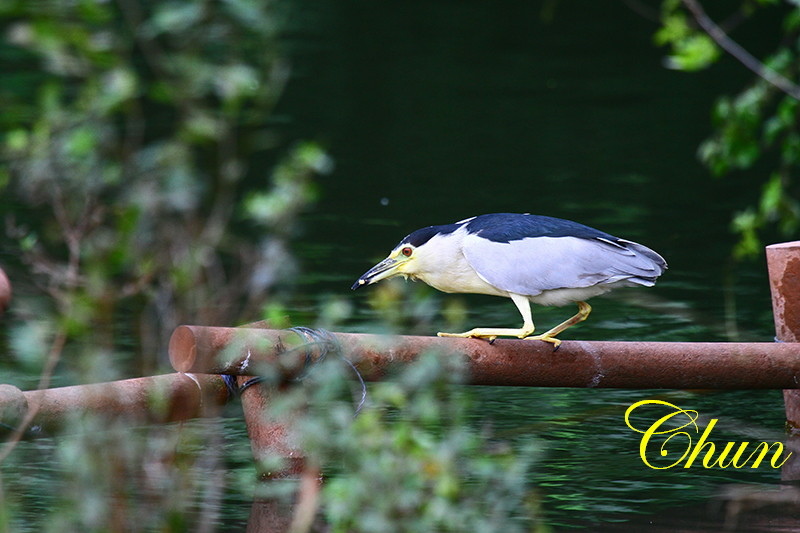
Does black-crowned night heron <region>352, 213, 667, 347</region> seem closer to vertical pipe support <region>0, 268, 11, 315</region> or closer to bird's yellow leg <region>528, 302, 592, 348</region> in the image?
bird's yellow leg <region>528, 302, 592, 348</region>

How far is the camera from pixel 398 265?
12.7ft

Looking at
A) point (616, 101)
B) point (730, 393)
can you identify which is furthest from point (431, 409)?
point (616, 101)

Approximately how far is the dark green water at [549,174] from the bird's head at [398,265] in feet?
0.61

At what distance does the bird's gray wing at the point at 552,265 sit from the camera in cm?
369

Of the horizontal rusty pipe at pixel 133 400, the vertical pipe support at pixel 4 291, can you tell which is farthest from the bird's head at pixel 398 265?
the vertical pipe support at pixel 4 291

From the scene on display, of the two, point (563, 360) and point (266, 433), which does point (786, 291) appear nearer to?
point (563, 360)

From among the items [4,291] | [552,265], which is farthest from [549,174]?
[4,291]

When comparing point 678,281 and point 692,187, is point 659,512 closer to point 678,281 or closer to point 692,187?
point 678,281

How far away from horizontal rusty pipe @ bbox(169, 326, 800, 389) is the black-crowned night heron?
0.22ft

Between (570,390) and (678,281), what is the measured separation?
1863 millimetres

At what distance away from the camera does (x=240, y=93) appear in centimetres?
178

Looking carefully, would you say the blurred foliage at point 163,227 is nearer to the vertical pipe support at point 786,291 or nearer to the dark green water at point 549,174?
the dark green water at point 549,174

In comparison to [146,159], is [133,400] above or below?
below

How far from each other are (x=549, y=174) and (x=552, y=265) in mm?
6609
